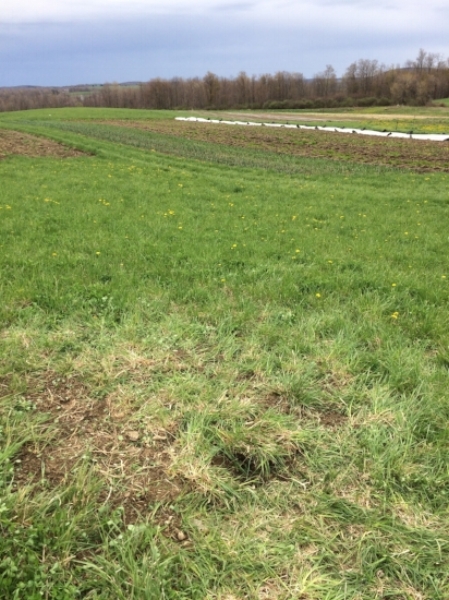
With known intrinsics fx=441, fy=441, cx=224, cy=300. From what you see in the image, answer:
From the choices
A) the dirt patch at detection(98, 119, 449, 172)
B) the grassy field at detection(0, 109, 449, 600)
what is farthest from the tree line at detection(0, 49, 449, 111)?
the grassy field at detection(0, 109, 449, 600)

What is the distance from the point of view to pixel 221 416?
312 centimetres

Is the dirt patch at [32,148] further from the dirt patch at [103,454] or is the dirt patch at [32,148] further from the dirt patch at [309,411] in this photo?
the dirt patch at [309,411]

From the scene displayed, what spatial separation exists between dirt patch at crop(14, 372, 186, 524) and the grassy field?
0.01 metres

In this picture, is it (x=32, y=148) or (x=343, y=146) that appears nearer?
(x=32, y=148)

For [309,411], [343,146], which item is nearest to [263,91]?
[343,146]

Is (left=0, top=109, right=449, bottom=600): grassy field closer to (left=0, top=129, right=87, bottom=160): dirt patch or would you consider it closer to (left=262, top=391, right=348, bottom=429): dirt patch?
(left=262, top=391, right=348, bottom=429): dirt patch

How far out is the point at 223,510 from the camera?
244 cm

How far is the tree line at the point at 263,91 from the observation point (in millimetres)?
82375

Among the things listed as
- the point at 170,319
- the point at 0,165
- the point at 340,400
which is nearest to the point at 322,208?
the point at 170,319

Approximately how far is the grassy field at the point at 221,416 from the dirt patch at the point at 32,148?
12.0m

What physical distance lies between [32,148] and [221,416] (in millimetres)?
19273

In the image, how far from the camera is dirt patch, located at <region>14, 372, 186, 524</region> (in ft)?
8.20

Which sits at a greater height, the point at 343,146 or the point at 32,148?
the point at 32,148

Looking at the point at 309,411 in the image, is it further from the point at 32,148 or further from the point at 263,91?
the point at 263,91
